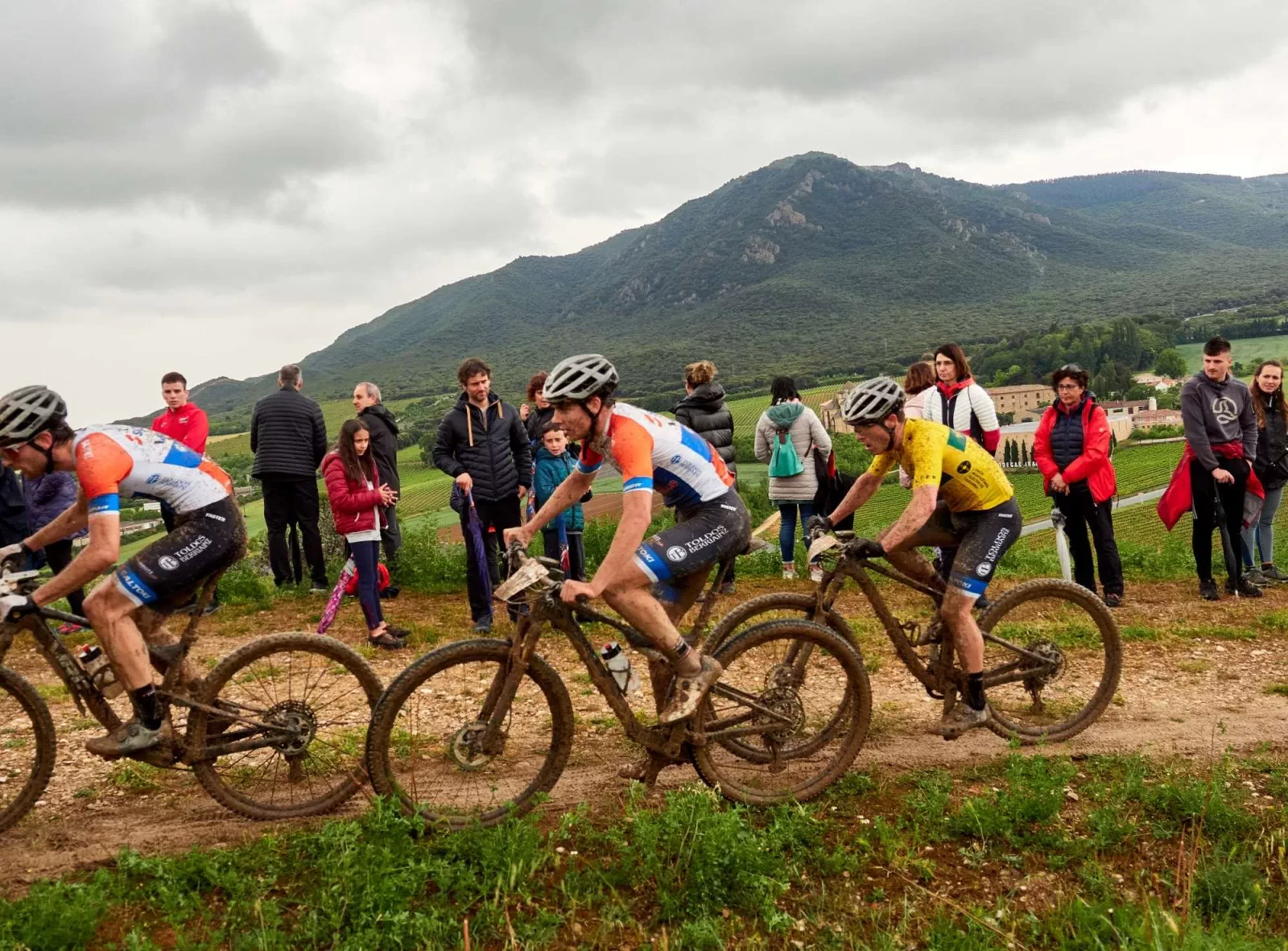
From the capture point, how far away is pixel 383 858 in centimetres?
412

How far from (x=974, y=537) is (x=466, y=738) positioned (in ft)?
11.7

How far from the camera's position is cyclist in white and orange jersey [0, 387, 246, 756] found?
460 centimetres

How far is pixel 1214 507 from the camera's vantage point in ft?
33.7

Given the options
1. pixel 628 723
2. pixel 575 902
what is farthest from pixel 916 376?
pixel 575 902

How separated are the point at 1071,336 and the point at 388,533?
121081 mm

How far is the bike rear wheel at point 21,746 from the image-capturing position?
4.65 meters

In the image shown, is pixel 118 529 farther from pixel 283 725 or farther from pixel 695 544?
pixel 695 544

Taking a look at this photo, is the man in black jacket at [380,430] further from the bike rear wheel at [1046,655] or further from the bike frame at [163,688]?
the bike rear wheel at [1046,655]

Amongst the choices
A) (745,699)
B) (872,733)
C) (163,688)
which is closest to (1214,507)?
(872,733)

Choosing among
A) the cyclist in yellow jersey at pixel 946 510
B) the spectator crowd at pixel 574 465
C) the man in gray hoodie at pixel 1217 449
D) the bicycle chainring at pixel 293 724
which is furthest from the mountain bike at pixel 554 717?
the man in gray hoodie at pixel 1217 449

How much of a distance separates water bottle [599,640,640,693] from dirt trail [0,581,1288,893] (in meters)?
0.73

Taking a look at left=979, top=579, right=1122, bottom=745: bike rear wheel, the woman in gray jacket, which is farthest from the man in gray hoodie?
left=979, top=579, right=1122, bottom=745: bike rear wheel

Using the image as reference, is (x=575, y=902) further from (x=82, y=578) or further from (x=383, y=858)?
(x=82, y=578)

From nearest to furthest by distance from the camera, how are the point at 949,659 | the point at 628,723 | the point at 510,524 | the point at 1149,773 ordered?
the point at 628,723 < the point at 1149,773 < the point at 949,659 < the point at 510,524
